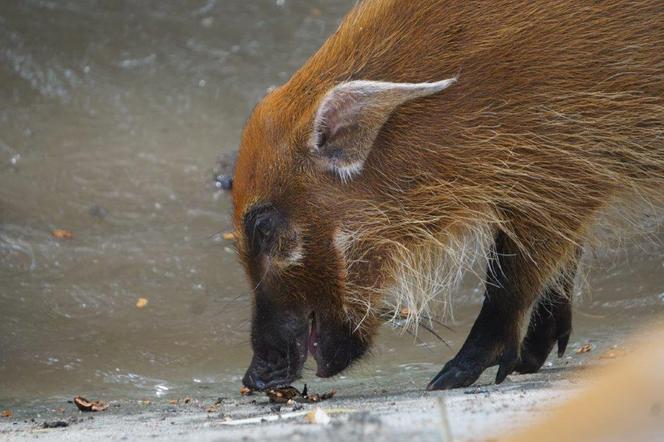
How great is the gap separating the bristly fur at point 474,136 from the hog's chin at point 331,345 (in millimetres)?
81

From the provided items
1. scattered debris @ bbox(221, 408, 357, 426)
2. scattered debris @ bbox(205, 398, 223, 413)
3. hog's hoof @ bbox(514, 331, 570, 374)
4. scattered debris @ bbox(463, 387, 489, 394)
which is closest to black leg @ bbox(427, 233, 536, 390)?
hog's hoof @ bbox(514, 331, 570, 374)

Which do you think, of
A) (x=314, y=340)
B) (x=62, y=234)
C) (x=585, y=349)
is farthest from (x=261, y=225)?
(x=62, y=234)

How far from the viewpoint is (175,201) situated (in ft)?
22.3

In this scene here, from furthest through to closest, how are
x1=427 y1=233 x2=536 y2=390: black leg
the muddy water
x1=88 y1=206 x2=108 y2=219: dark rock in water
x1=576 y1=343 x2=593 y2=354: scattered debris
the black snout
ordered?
x1=88 y1=206 x2=108 y2=219: dark rock in water → the muddy water → x1=576 y1=343 x2=593 y2=354: scattered debris → x1=427 y1=233 x2=536 y2=390: black leg → the black snout

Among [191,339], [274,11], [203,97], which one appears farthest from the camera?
[274,11]

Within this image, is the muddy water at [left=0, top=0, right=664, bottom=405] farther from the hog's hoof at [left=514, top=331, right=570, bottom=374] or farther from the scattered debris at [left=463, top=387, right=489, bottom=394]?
the scattered debris at [left=463, top=387, right=489, bottom=394]

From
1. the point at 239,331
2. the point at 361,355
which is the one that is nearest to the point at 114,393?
the point at 239,331

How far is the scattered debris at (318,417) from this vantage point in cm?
314

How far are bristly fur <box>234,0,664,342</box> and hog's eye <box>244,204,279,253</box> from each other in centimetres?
4

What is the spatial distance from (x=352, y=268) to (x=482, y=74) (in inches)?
35.2

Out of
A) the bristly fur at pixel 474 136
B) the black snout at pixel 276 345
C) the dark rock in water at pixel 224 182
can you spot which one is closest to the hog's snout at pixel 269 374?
the black snout at pixel 276 345

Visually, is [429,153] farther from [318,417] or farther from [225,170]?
[225,170]

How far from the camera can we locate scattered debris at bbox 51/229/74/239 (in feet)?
21.2

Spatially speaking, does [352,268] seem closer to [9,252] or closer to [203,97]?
Answer: [9,252]
